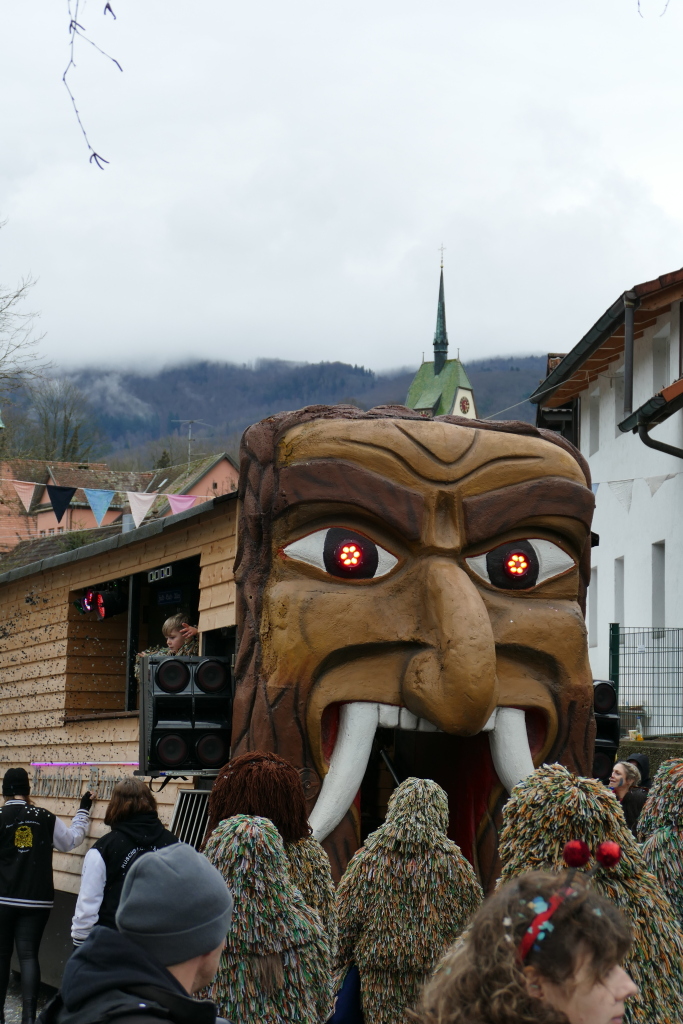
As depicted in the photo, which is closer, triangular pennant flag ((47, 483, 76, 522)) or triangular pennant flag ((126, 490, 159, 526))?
triangular pennant flag ((126, 490, 159, 526))

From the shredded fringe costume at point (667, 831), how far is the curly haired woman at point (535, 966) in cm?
265

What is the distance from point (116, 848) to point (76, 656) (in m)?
4.92

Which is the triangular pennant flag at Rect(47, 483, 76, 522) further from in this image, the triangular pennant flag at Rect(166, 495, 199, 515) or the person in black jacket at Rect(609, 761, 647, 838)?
the person in black jacket at Rect(609, 761, 647, 838)

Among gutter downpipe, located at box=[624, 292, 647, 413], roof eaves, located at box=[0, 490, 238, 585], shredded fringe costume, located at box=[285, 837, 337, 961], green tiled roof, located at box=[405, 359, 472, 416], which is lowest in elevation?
shredded fringe costume, located at box=[285, 837, 337, 961]

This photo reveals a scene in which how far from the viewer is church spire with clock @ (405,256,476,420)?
8188cm

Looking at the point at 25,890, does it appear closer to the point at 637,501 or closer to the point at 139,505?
the point at 139,505

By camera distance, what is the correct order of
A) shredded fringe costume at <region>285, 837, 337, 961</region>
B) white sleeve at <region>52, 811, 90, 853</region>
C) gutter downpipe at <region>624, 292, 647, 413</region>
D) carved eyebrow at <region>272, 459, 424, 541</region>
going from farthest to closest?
1. gutter downpipe at <region>624, 292, 647, 413</region>
2. white sleeve at <region>52, 811, 90, 853</region>
3. carved eyebrow at <region>272, 459, 424, 541</region>
4. shredded fringe costume at <region>285, 837, 337, 961</region>

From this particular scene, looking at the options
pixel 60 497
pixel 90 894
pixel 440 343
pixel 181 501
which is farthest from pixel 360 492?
pixel 440 343

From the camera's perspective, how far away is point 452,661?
6.58 metres

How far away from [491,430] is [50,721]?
6048 millimetres

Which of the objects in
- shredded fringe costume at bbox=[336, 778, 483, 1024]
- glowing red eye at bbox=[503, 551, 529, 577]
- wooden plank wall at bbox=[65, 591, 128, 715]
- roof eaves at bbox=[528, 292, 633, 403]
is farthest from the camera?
roof eaves at bbox=[528, 292, 633, 403]

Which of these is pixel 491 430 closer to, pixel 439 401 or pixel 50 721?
pixel 50 721

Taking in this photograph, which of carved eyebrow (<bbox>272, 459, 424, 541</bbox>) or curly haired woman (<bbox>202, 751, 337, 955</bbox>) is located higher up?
carved eyebrow (<bbox>272, 459, 424, 541</bbox>)

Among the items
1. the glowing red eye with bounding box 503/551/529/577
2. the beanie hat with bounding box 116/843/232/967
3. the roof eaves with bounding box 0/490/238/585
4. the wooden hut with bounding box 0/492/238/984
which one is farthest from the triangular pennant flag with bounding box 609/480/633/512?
the beanie hat with bounding box 116/843/232/967
